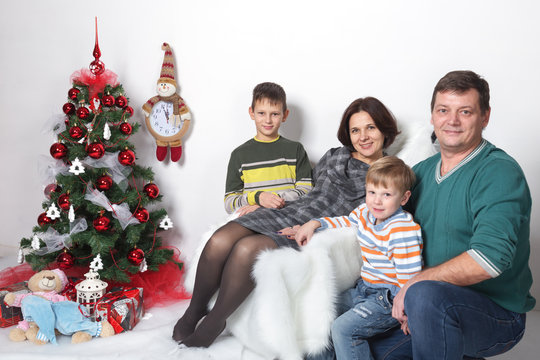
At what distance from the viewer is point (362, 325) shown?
1.60 metres

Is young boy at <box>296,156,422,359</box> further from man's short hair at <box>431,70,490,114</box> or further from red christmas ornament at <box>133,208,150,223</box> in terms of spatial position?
red christmas ornament at <box>133,208,150,223</box>

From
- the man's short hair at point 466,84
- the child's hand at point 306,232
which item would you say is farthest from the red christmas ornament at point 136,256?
the man's short hair at point 466,84

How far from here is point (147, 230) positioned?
8.97ft

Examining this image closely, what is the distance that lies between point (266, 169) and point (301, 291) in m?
0.91

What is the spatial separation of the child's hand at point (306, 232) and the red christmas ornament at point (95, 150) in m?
1.17

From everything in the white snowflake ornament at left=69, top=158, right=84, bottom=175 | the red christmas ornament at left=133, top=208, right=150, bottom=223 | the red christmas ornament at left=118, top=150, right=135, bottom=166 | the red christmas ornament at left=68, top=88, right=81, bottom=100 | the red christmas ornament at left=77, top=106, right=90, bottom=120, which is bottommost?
the red christmas ornament at left=133, top=208, right=150, bottom=223

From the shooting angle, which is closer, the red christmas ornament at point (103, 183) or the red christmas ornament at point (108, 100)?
the red christmas ornament at point (103, 183)

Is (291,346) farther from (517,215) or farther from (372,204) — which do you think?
(517,215)

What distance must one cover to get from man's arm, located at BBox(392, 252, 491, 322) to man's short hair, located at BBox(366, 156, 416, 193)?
1.08ft

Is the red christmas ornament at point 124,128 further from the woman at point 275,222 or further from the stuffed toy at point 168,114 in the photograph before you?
the woman at point 275,222

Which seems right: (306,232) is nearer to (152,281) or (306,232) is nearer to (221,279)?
(221,279)

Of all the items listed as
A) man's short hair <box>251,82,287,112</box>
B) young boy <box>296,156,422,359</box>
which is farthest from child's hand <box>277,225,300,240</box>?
man's short hair <box>251,82,287,112</box>

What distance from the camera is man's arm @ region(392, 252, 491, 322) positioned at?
4.32ft

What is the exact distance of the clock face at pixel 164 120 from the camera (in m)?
2.96
